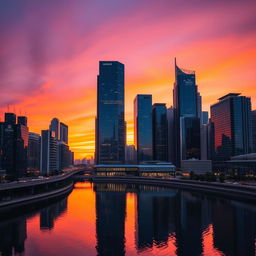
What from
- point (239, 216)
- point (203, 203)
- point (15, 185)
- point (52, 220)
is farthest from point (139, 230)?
point (15, 185)

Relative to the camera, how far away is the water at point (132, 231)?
47.6m

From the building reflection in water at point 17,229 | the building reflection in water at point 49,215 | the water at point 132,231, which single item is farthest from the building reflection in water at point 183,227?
the building reflection in water at point 17,229

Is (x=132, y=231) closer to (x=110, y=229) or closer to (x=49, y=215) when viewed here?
(x=110, y=229)

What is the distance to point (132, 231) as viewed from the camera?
2366 inches

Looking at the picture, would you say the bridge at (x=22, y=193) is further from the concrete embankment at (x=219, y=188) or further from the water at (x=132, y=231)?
the concrete embankment at (x=219, y=188)

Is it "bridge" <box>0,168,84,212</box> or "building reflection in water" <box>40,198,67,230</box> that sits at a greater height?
"bridge" <box>0,168,84,212</box>

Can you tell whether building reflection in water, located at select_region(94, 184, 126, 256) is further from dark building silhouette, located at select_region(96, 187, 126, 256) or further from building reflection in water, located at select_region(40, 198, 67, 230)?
building reflection in water, located at select_region(40, 198, 67, 230)

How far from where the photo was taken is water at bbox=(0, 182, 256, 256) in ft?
156

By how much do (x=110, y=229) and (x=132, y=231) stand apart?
17.6 ft

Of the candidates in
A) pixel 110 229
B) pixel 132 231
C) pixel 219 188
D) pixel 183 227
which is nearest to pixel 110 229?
pixel 110 229

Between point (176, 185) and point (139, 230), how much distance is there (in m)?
111

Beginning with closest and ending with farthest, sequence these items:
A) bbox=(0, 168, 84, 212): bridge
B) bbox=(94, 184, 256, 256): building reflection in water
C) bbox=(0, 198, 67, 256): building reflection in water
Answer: bbox=(94, 184, 256, 256): building reflection in water < bbox=(0, 198, 67, 256): building reflection in water < bbox=(0, 168, 84, 212): bridge

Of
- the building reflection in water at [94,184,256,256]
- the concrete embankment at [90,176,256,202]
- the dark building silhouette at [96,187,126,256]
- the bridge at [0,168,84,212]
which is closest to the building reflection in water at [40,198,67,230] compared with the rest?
the bridge at [0,168,84,212]

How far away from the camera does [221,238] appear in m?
53.8
